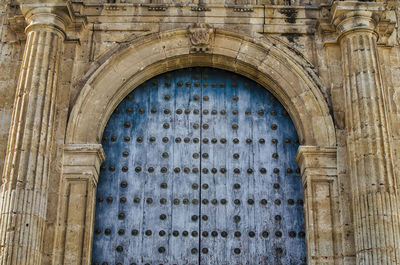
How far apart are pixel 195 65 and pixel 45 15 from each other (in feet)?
6.93

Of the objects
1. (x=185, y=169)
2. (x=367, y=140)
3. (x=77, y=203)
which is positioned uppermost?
(x=367, y=140)

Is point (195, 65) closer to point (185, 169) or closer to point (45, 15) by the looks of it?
point (185, 169)

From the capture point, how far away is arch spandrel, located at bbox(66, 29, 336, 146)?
834 cm

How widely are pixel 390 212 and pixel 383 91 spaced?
1707mm

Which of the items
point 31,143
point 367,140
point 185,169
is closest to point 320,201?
point 367,140

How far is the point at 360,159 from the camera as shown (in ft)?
25.7

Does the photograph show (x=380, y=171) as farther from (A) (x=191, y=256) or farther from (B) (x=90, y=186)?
(B) (x=90, y=186)

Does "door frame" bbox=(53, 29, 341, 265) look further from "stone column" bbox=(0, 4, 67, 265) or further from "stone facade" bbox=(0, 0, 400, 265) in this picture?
"stone column" bbox=(0, 4, 67, 265)

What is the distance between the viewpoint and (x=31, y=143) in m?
7.82

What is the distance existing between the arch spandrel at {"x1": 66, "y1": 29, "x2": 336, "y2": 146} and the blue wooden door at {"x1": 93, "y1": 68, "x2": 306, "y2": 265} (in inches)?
9.4

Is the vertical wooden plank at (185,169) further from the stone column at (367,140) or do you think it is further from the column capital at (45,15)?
the stone column at (367,140)

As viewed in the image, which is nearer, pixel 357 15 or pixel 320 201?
pixel 320 201

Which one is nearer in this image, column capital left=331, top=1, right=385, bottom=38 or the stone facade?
the stone facade

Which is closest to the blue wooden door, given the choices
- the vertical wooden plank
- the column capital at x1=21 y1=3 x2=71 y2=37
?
the vertical wooden plank
